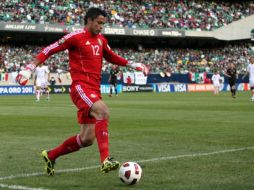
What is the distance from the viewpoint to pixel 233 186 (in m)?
6.76

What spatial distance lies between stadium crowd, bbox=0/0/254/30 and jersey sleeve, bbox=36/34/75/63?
47896 millimetres

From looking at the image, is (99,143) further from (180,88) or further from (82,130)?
(180,88)

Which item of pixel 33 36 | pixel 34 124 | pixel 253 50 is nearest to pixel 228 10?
pixel 253 50

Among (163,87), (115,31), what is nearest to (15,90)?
(163,87)

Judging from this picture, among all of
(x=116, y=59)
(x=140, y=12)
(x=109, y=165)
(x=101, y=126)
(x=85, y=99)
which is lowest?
(x=109, y=165)

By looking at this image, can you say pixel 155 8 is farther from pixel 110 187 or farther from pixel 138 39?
pixel 110 187

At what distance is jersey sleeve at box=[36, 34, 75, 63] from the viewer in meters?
7.57

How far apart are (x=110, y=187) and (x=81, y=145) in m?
1.03

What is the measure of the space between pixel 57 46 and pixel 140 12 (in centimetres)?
5862

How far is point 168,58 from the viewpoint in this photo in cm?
6531

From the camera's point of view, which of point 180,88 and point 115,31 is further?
point 115,31

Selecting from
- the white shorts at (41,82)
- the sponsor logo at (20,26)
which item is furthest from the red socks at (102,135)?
the sponsor logo at (20,26)

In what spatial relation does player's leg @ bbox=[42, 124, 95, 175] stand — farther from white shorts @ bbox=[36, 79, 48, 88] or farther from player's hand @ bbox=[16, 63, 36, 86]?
white shorts @ bbox=[36, 79, 48, 88]

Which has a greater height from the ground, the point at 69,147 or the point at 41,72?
the point at 41,72
